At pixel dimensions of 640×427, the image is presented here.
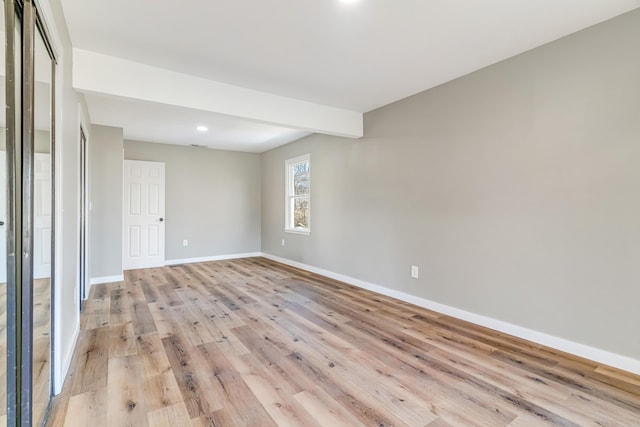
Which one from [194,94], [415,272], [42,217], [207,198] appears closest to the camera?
[42,217]

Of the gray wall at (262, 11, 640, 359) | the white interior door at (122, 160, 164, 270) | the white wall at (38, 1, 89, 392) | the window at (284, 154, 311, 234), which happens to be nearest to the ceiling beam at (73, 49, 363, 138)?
the white wall at (38, 1, 89, 392)

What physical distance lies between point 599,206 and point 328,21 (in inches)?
91.6

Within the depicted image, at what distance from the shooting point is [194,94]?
3027 millimetres

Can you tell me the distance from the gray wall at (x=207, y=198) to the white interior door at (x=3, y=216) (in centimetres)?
517

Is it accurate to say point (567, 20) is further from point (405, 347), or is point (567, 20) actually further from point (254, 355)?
point (254, 355)

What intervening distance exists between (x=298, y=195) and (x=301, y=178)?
1.06 ft

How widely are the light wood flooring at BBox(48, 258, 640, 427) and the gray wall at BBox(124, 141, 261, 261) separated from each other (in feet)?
9.43

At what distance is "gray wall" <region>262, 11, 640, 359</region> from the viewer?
7.09ft

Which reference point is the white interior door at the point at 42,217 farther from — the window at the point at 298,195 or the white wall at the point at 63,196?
the window at the point at 298,195

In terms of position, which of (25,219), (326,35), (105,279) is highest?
(326,35)

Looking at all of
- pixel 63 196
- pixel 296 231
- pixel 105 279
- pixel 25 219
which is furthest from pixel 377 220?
pixel 105 279

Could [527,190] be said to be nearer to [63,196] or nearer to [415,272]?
[415,272]

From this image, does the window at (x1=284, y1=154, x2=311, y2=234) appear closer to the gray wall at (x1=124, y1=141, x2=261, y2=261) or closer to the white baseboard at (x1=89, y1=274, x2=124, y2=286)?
the gray wall at (x1=124, y1=141, x2=261, y2=261)

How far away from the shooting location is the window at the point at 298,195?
562 cm
